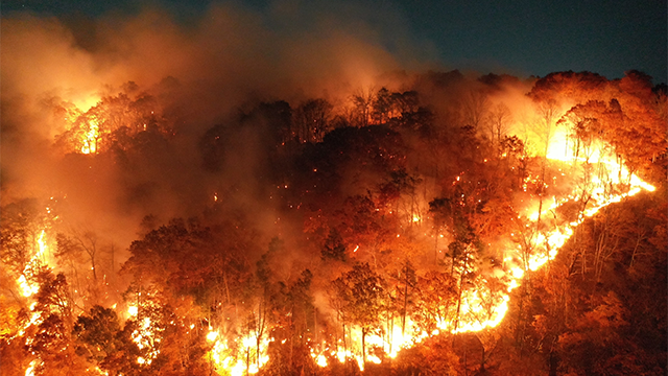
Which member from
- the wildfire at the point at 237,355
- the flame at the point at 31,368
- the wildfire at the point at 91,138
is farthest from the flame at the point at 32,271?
the wildfire at the point at 91,138

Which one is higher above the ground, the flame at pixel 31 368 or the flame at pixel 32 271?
the flame at pixel 32 271

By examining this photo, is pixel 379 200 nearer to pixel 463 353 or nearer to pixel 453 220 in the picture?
pixel 453 220

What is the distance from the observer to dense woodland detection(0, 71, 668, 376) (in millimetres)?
15070

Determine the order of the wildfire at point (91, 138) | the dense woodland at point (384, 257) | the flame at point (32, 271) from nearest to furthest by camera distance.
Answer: the dense woodland at point (384, 257) < the flame at point (32, 271) < the wildfire at point (91, 138)

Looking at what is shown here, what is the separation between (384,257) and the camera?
744 inches

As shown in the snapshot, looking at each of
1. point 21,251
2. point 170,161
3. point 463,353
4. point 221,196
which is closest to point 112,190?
point 170,161

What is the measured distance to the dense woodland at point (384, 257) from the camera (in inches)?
593

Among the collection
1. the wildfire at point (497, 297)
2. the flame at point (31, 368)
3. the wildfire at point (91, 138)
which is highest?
the wildfire at point (91, 138)

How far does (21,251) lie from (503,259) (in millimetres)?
25026

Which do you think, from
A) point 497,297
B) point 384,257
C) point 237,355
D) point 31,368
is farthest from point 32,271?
point 497,297

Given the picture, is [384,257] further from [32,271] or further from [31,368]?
[32,271]

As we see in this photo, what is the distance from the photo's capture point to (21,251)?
68.6 feet

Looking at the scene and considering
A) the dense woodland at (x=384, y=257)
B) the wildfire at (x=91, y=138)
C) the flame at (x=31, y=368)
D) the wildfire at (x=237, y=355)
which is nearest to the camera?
the dense woodland at (x=384, y=257)

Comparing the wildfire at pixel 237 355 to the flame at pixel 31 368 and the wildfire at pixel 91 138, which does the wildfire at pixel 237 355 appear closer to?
the flame at pixel 31 368
